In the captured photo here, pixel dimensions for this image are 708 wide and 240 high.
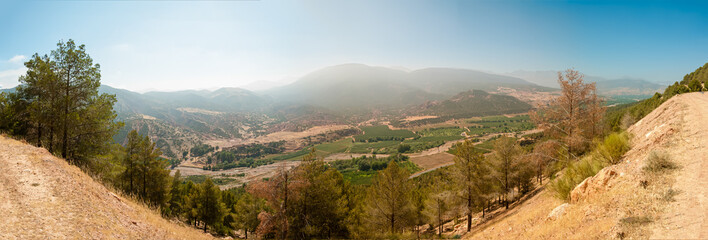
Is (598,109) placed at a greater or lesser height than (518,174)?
greater

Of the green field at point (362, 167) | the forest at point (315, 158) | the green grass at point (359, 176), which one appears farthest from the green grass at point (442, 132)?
the forest at point (315, 158)

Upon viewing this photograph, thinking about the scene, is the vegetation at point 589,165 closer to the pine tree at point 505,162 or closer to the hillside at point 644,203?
the hillside at point 644,203

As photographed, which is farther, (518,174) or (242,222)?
(242,222)

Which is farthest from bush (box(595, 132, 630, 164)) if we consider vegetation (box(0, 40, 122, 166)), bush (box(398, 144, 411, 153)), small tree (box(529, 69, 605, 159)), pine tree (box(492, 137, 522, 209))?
bush (box(398, 144, 411, 153))

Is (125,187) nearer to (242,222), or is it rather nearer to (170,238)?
(242,222)

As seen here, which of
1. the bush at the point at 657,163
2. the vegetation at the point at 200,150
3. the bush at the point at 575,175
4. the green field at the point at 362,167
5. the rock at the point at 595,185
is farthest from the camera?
the vegetation at the point at 200,150

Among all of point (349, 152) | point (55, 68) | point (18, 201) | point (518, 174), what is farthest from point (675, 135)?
point (349, 152)
